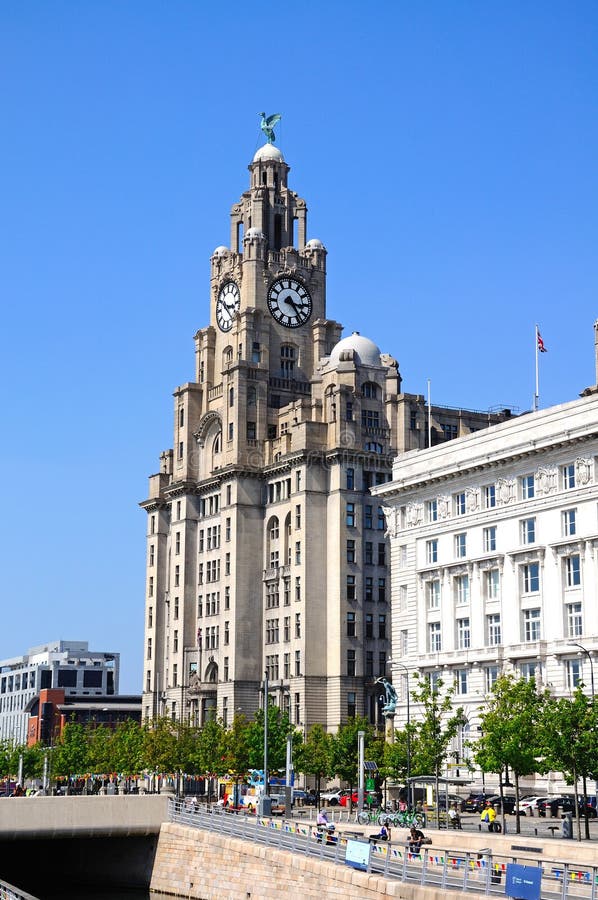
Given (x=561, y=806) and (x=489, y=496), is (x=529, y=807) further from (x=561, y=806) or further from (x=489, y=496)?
(x=489, y=496)

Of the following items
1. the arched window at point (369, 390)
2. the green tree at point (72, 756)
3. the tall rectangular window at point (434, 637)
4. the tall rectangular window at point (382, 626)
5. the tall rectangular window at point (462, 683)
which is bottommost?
the green tree at point (72, 756)

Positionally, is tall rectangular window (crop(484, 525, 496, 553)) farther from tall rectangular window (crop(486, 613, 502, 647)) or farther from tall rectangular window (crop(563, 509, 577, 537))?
tall rectangular window (crop(563, 509, 577, 537))

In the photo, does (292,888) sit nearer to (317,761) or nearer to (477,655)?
(477,655)

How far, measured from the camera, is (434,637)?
349 ft

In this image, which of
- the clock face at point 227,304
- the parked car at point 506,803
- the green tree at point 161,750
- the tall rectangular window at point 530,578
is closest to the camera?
the parked car at point 506,803

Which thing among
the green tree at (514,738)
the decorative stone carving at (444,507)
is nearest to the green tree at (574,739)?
the green tree at (514,738)

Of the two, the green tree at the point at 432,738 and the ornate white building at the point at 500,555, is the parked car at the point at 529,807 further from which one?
the ornate white building at the point at 500,555

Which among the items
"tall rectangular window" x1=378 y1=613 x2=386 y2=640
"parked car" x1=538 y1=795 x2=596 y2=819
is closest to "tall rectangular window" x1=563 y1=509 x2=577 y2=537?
"parked car" x1=538 y1=795 x2=596 y2=819

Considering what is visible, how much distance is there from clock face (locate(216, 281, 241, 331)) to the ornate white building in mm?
52823

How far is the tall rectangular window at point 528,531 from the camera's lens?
97.2 metres

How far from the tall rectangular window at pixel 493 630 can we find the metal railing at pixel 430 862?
3446 cm

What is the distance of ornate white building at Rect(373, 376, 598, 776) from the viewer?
305ft

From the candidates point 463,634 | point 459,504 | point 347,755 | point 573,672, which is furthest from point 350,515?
point 573,672

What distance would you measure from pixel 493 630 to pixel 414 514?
13.4 metres
